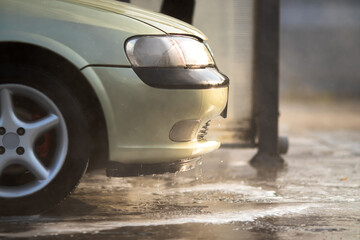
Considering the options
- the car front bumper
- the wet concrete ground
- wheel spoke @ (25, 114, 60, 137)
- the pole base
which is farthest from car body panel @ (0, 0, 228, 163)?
the pole base

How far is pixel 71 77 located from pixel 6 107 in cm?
43

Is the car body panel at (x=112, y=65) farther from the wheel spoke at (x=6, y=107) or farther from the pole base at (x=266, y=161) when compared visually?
the pole base at (x=266, y=161)

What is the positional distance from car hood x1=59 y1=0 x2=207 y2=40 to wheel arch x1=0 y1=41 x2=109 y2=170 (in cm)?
39

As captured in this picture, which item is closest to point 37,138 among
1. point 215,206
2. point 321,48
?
point 215,206

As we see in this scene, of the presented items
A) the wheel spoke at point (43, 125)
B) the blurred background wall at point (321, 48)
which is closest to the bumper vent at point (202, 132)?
the wheel spoke at point (43, 125)

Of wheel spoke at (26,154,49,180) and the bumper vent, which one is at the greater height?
the bumper vent

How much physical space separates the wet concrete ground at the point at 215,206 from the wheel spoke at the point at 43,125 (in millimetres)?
525

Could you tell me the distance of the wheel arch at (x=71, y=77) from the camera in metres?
4.99

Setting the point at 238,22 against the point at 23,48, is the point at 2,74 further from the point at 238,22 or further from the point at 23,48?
the point at 238,22

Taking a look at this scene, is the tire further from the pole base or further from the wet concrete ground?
the pole base

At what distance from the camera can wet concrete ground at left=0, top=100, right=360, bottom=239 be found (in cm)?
464

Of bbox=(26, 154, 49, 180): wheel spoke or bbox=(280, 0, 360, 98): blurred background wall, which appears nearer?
bbox=(26, 154, 49, 180): wheel spoke

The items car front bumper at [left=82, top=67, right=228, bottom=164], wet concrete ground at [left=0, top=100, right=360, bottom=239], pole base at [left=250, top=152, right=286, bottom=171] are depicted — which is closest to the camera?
wet concrete ground at [left=0, top=100, right=360, bottom=239]

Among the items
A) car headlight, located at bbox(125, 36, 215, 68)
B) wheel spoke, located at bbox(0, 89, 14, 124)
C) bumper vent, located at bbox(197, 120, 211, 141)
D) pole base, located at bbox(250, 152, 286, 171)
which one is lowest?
pole base, located at bbox(250, 152, 286, 171)
